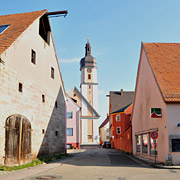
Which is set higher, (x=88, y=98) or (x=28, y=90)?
(x=88, y=98)

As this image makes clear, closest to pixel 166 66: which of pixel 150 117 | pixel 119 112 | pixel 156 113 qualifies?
pixel 150 117

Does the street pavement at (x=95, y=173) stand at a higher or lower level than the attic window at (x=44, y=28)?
lower

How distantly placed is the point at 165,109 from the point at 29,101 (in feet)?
28.2

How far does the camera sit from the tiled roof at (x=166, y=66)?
1669cm

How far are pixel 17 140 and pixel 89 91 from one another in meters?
65.9

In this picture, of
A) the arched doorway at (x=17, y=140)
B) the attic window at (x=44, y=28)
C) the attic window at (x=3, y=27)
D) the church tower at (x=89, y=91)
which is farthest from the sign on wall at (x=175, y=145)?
the church tower at (x=89, y=91)

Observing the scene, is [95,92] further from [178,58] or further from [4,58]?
[4,58]

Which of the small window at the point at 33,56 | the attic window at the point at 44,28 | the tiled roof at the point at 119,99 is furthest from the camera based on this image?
the tiled roof at the point at 119,99

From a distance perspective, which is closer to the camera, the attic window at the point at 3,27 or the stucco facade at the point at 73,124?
the attic window at the point at 3,27

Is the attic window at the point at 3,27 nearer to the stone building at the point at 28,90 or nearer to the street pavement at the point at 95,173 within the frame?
the stone building at the point at 28,90

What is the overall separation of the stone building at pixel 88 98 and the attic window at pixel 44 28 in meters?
37.0

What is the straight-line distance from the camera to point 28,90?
58.0 ft

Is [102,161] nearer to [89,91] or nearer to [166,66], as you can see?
[166,66]

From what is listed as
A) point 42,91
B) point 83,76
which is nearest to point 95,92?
point 83,76
